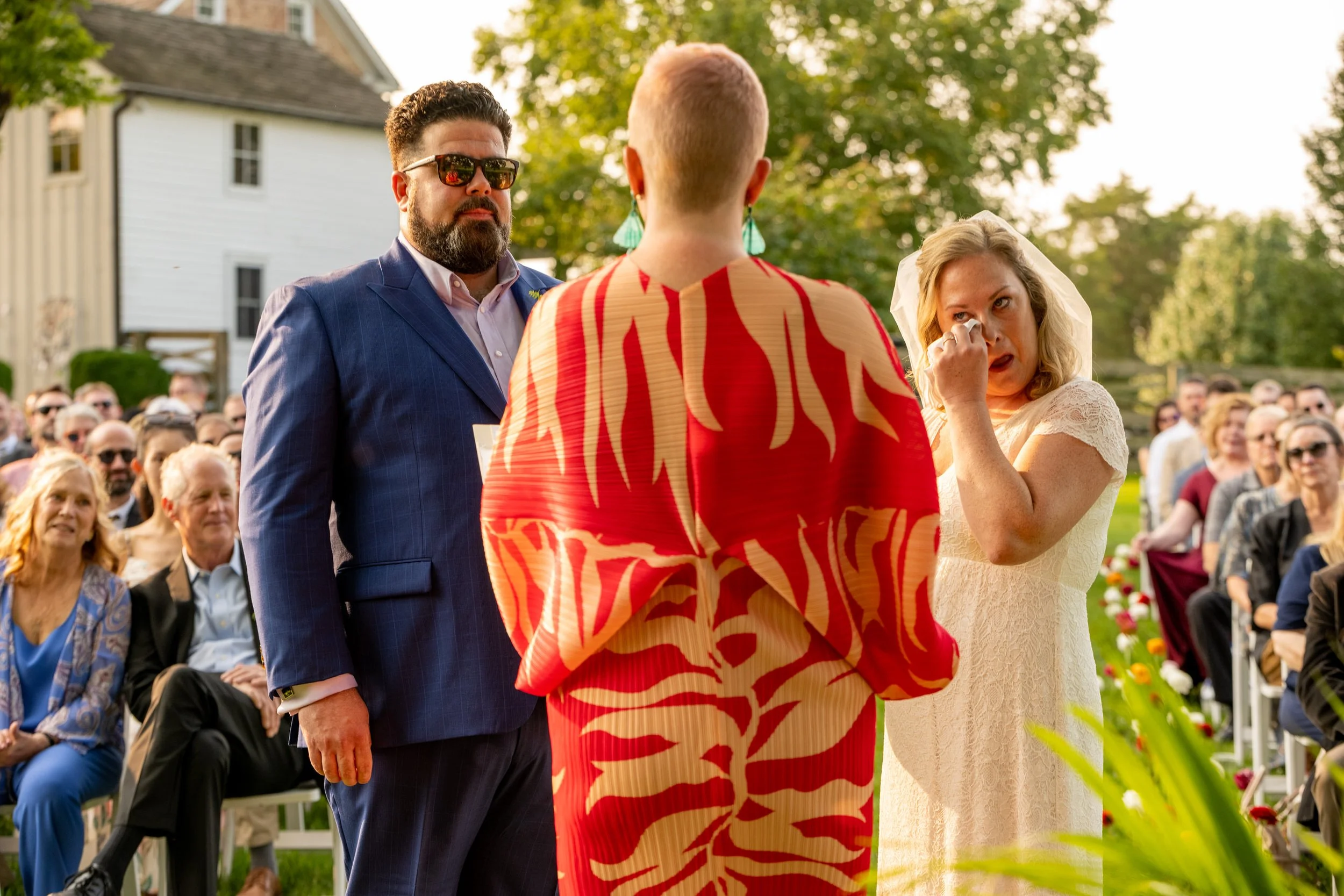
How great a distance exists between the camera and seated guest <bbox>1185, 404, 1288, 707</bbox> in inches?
320

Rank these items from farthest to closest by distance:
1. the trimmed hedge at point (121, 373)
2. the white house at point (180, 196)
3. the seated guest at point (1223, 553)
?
the white house at point (180, 196) < the trimmed hedge at point (121, 373) < the seated guest at point (1223, 553)

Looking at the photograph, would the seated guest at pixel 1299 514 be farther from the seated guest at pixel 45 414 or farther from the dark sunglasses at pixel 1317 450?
the seated guest at pixel 45 414

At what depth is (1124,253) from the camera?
2955 inches

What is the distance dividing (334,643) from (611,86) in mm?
29670

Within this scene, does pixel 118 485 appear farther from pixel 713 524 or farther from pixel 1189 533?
pixel 1189 533

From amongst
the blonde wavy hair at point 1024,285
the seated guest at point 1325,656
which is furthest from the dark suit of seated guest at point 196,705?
the seated guest at point 1325,656

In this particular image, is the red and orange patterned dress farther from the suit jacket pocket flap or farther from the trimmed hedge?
the trimmed hedge

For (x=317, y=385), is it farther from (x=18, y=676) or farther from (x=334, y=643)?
(x=18, y=676)

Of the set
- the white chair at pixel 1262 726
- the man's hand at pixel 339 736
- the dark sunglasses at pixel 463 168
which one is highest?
the dark sunglasses at pixel 463 168

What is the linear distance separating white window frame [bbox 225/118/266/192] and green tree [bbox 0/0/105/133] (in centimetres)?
1163

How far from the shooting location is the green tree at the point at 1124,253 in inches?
2842

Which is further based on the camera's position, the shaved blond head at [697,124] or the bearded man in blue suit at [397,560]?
the bearded man in blue suit at [397,560]

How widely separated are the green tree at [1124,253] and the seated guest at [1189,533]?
208 ft

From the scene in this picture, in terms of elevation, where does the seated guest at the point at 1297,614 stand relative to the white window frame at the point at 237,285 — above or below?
below
